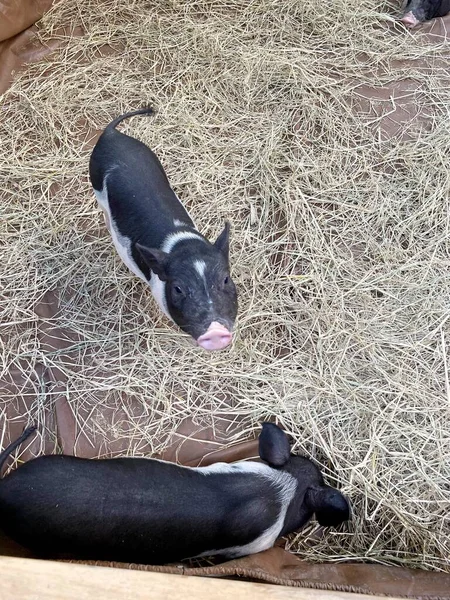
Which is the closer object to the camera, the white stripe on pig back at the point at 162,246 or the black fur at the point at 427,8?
the white stripe on pig back at the point at 162,246

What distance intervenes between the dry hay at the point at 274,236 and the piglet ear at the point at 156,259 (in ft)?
1.34

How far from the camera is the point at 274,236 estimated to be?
2.63 metres

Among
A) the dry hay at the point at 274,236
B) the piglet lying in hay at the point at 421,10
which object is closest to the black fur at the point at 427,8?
the piglet lying in hay at the point at 421,10

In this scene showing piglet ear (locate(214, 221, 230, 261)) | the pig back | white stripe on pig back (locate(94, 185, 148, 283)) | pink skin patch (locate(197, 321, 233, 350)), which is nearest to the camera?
the pig back

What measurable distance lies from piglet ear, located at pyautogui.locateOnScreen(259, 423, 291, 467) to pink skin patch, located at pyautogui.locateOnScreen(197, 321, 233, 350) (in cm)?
36

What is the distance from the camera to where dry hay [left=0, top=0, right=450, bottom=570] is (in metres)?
2.12

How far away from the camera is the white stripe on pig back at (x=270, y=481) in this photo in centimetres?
190

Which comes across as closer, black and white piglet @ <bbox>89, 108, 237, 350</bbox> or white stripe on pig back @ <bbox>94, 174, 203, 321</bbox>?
black and white piglet @ <bbox>89, 108, 237, 350</bbox>

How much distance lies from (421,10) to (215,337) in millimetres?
2498

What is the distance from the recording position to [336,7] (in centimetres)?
333

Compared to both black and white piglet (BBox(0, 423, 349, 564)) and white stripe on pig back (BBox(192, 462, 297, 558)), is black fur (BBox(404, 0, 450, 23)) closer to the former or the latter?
black and white piglet (BBox(0, 423, 349, 564))

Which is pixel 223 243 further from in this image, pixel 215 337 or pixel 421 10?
pixel 421 10

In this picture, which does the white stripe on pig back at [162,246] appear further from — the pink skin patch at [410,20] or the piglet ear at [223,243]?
the pink skin patch at [410,20]

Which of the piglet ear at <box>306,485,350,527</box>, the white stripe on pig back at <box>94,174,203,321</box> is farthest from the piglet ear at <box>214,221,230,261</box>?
the piglet ear at <box>306,485,350,527</box>
